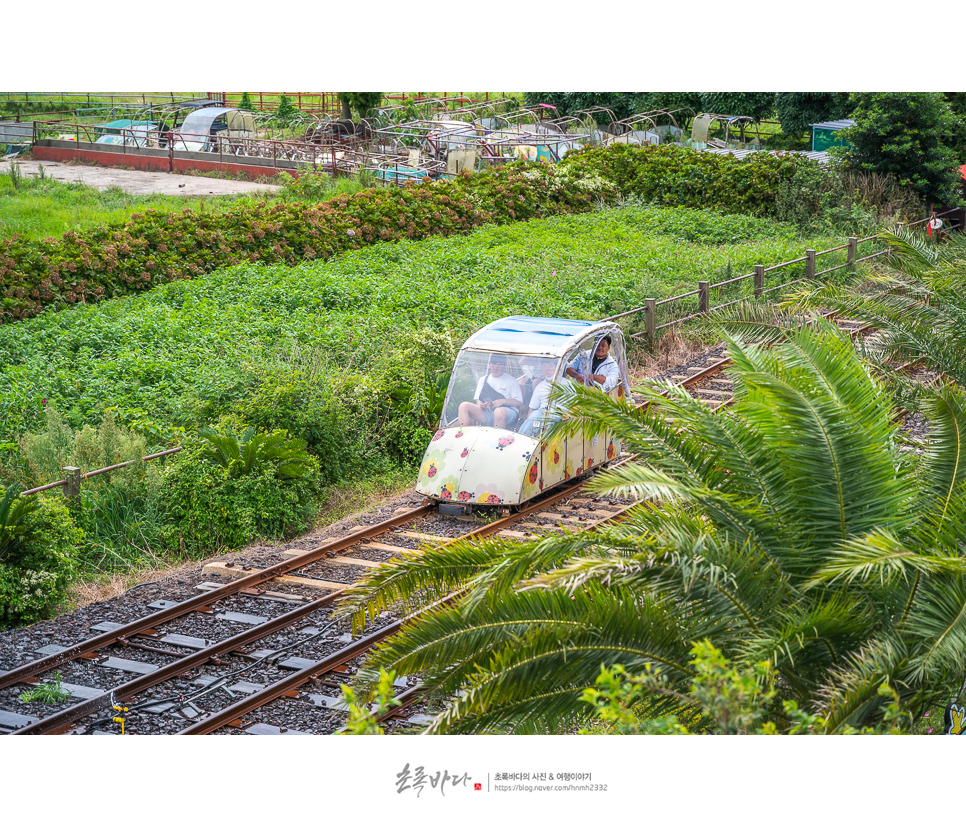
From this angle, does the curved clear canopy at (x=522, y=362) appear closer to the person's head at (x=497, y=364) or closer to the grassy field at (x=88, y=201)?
the person's head at (x=497, y=364)

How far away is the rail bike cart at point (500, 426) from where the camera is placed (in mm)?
11859

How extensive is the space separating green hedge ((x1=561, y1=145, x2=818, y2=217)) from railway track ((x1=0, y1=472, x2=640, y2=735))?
872 inches

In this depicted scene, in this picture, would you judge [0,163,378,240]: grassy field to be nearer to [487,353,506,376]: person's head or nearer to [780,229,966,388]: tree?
[487,353,506,376]: person's head

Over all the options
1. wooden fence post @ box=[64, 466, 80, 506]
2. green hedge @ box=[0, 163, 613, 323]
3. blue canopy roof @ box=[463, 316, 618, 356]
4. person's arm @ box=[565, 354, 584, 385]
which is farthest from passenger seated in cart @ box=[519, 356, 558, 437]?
green hedge @ box=[0, 163, 613, 323]

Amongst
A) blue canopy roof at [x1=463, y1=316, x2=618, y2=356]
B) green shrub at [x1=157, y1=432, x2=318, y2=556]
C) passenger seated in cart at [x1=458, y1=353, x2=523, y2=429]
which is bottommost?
green shrub at [x1=157, y1=432, x2=318, y2=556]

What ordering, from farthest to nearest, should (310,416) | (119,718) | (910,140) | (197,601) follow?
(910,140) → (310,416) → (197,601) → (119,718)

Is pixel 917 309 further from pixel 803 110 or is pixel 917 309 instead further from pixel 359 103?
pixel 803 110

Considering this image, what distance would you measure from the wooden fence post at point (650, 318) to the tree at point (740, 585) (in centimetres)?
1179

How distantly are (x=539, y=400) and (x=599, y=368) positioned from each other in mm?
1128

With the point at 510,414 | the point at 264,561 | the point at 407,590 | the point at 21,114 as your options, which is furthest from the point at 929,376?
the point at 21,114

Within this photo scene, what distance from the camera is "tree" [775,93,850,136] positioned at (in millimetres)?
42219

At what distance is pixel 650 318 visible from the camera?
18578 mm

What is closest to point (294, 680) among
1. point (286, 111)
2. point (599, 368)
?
point (599, 368)

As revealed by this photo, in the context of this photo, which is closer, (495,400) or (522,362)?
(522,362)
